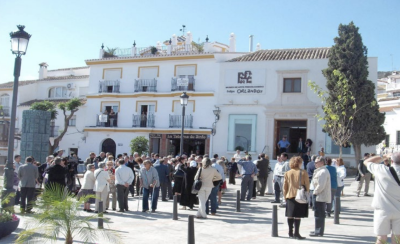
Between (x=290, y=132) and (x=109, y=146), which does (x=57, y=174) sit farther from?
(x=109, y=146)

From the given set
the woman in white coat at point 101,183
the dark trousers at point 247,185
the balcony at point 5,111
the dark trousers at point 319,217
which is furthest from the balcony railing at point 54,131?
the dark trousers at point 319,217

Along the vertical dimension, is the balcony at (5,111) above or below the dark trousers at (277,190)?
above

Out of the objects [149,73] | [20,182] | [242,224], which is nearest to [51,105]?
[149,73]

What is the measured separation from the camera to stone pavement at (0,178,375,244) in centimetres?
999

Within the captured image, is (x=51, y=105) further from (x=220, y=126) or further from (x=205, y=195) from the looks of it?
(x=205, y=195)

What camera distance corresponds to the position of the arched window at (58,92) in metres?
42.3

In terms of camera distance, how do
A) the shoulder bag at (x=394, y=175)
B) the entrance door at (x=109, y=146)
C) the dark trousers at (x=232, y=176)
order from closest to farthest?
1. the shoulder bag at (x=394, y=175)
2. the dark trousers at (x=232, y=176)
3. the entrance door at (x=109, y=146)

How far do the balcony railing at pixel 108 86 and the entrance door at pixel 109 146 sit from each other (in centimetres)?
391

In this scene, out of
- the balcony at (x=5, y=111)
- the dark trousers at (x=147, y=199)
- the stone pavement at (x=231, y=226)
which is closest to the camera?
the stone pavement at (x=231, y=226)

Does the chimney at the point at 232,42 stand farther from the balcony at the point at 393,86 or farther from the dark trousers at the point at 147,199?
the dark trousers at the point at 147,199

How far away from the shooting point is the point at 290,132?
1249 inches

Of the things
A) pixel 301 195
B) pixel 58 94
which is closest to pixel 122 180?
pixel 301 195

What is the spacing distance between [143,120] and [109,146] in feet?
12.4

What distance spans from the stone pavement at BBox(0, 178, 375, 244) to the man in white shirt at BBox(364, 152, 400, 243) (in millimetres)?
2923
